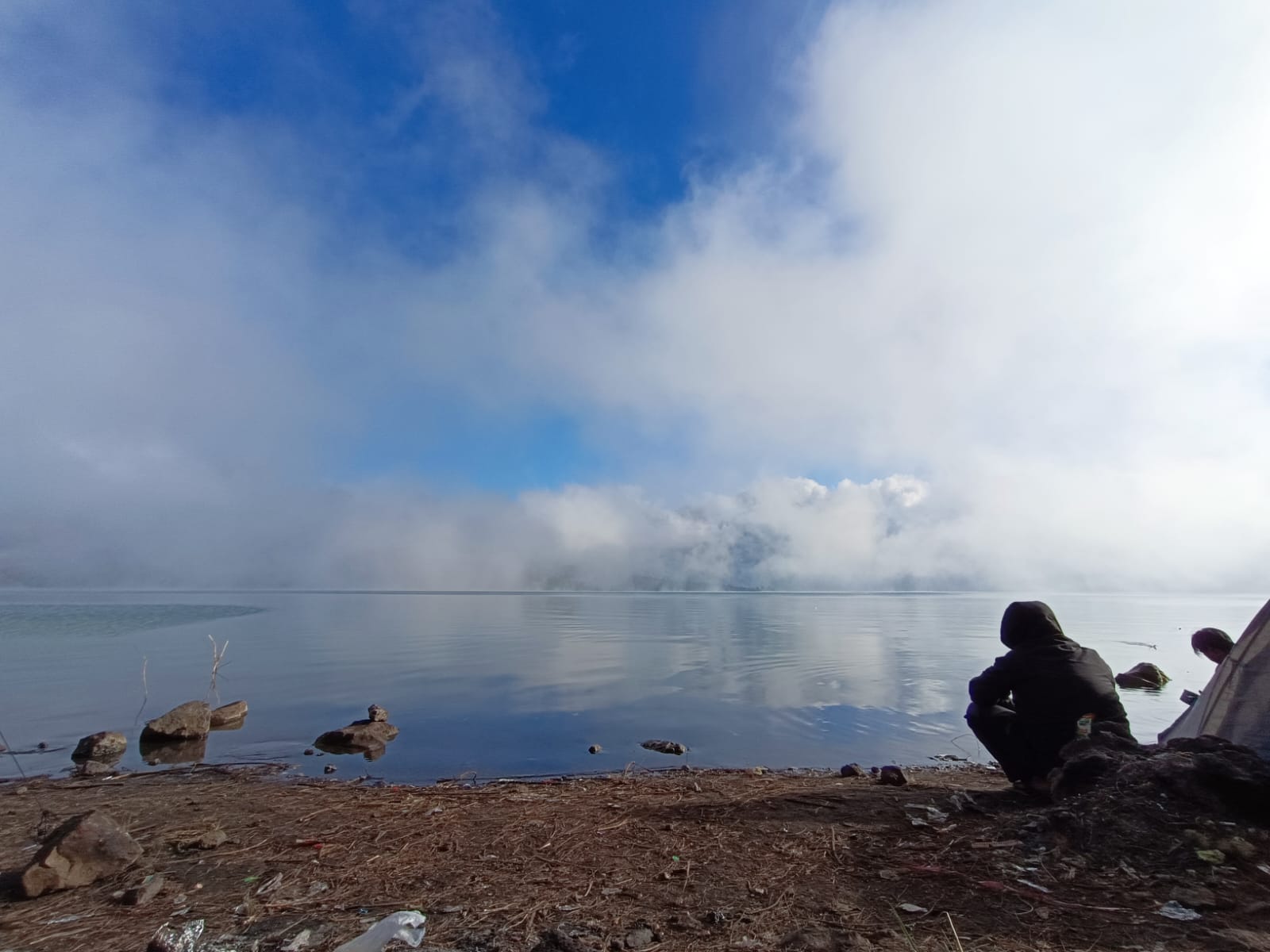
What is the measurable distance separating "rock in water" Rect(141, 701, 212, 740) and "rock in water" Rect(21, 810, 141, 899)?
808 centimetres

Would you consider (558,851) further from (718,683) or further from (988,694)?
(718,683)

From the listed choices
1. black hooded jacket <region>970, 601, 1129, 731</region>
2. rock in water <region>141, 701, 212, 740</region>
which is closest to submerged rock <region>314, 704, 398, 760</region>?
rock in water <region>141, 701, 212, 740</region>

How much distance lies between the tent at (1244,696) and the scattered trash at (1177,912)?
2.49 meters

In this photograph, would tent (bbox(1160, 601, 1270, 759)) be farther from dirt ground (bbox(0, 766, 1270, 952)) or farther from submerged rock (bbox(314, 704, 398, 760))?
submerged rock (bbox(314, 704, 398, 760))

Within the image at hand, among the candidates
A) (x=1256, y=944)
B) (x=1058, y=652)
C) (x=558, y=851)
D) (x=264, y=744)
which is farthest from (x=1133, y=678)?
(x=264, y=744)

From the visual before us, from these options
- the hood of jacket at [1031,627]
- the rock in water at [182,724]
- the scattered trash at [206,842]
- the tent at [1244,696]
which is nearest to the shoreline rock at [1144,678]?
the tent at [1244,696]

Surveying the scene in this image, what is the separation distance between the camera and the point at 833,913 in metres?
4.19

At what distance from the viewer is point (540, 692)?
16984 millimetres

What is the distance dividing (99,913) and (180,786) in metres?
5.26

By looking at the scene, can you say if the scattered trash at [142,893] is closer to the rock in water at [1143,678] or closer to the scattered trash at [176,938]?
the scattered trash at [176,938]

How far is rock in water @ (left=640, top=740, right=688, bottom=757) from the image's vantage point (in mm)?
11312

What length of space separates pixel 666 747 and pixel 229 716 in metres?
9.49

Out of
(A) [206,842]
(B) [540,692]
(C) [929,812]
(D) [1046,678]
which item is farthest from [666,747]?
(A) [206,842]

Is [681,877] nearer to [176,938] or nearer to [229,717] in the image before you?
[176,938]
